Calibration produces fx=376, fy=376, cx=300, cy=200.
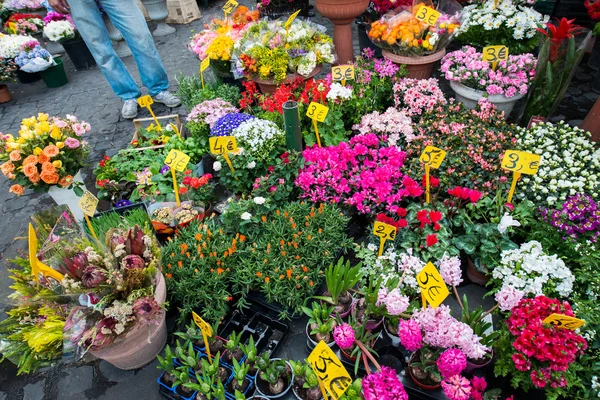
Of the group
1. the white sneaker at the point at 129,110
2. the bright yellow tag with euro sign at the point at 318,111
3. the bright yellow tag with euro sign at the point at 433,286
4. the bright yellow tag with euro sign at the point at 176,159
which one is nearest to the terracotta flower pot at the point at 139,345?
the bright yellow tag with euro sign at the point at 176,159

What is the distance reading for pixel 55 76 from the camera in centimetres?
670

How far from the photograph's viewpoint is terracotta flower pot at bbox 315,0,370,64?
4277mm

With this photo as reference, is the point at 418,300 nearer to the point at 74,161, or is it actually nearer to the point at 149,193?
the point at 149,193

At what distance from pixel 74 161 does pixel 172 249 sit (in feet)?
4.33

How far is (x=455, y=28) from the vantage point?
401 cm

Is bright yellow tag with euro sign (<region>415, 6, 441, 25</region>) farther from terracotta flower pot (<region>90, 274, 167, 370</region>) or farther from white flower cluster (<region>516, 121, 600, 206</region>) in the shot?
terracotta flower pot (<region>90, 274, 167, 370</region>)

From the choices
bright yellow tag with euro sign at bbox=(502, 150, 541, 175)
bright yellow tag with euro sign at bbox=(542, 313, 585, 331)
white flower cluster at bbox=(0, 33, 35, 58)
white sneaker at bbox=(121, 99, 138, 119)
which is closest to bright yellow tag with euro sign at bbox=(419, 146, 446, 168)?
bright yellow tag with euro sign at bbox=(502, 150, 541, 175)

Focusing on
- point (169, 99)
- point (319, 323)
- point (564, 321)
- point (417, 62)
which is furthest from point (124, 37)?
point (564, 321)

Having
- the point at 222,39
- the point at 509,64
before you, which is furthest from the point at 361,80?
the point at 222,39

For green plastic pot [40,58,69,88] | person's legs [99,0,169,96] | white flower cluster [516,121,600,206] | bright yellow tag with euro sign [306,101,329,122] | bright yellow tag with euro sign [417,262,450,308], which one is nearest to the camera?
bright yellow tag with euro sign [417,262,450,308]

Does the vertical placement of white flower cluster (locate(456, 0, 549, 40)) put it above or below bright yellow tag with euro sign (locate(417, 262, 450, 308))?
above

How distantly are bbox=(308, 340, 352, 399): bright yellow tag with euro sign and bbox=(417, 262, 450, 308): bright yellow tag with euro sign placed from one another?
0.59m

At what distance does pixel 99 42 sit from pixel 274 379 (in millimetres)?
4732

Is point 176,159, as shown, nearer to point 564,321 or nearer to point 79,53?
point 564,321
